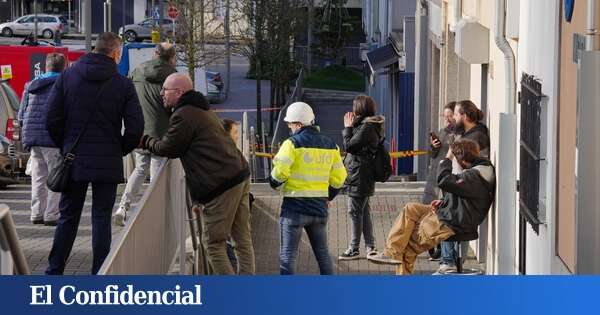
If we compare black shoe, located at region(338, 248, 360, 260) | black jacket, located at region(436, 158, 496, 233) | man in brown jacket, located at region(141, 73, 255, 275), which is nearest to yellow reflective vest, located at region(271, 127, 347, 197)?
man in brown jacket, located at region(141, 73, 255, 275)

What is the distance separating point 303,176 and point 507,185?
5.72 feet

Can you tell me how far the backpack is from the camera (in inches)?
581

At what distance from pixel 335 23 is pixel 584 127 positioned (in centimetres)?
6327

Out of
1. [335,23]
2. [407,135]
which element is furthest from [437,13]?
[335,23]

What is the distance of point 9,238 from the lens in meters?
6.16

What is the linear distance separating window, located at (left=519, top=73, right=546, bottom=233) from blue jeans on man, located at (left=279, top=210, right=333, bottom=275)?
1.49 meters

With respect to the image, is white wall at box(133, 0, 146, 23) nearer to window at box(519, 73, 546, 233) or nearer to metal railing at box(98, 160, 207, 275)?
metal railing at box(98, 160, 207, 275)

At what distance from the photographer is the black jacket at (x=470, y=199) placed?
1275 cm

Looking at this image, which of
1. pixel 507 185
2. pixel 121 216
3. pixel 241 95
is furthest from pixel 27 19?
pixel 507 185

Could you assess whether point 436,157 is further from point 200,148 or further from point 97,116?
point 97,116

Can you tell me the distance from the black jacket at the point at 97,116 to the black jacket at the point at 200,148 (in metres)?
0.42

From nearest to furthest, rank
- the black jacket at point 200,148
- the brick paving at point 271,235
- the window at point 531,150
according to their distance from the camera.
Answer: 1. the window at point 531,150
2. the black jacket at point 200,148
3. the brick paving at point 271,235

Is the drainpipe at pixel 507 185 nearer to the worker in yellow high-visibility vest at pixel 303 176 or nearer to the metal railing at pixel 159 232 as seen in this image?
the worker in yellow high-visibility vest at pixel 303 176

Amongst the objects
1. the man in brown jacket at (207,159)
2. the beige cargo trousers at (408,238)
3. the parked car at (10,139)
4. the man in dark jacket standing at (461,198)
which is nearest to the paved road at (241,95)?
the parked car at (10,139)
